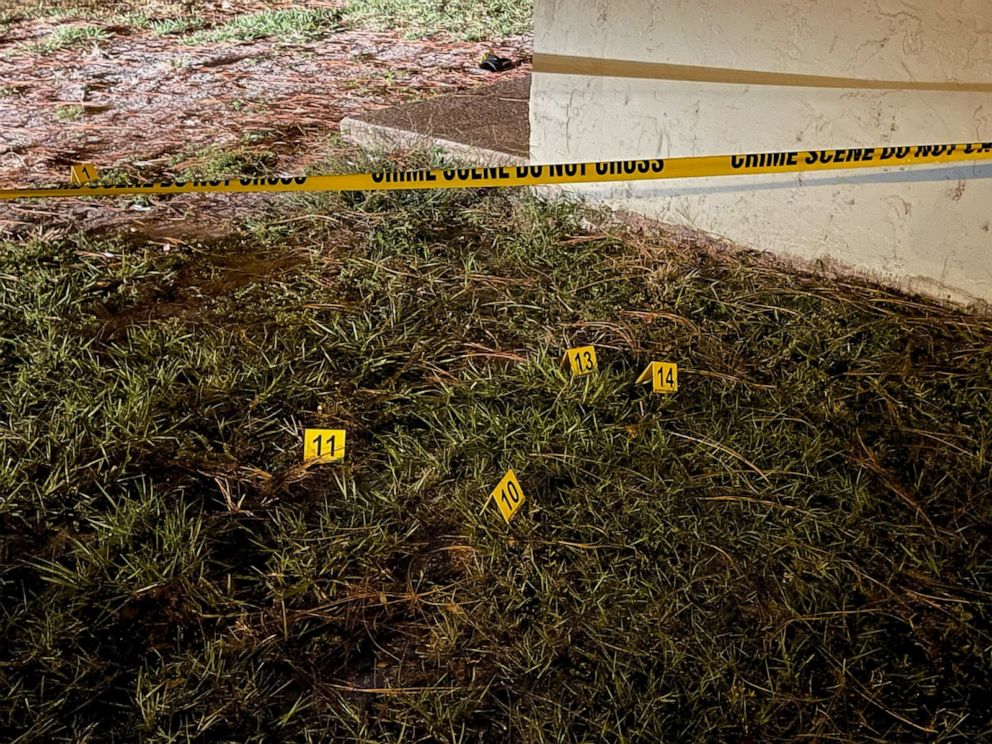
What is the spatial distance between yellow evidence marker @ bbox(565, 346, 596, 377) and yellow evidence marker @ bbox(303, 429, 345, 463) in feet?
2.49

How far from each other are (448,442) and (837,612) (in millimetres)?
1110

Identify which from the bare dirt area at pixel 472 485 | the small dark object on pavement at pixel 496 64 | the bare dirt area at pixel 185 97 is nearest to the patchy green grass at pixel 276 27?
the bare dirt area at pixel 185 97

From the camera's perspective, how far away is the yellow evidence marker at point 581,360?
9.44ft

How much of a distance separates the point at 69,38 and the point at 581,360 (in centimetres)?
627

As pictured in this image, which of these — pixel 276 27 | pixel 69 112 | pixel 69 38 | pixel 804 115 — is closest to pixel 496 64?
pixel 276 27

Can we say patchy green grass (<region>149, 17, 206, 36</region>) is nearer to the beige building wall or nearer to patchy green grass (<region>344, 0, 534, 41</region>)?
patchy green grass (<region>344, 0, 534, 41</region>)

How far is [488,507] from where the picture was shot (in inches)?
93.0

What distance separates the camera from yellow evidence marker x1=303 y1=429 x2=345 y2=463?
2.57 metres

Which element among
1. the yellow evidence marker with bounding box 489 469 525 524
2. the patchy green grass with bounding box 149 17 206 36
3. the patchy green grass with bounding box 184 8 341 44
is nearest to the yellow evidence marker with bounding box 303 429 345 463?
the yellow evidence marker with bounding box 489 469 525 524

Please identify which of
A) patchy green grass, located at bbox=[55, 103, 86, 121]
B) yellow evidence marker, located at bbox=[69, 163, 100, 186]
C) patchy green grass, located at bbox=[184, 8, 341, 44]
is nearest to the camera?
yellow evidence marker, located at bbox=[69, 163, 100, 186]

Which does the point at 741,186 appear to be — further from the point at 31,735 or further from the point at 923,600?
the point at 31,735

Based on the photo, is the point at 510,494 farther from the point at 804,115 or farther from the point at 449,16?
the point at 449,16

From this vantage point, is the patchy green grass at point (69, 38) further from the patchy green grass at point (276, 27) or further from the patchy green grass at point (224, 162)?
the patchy green grass at point (224, 162)

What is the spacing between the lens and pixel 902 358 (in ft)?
9.89
